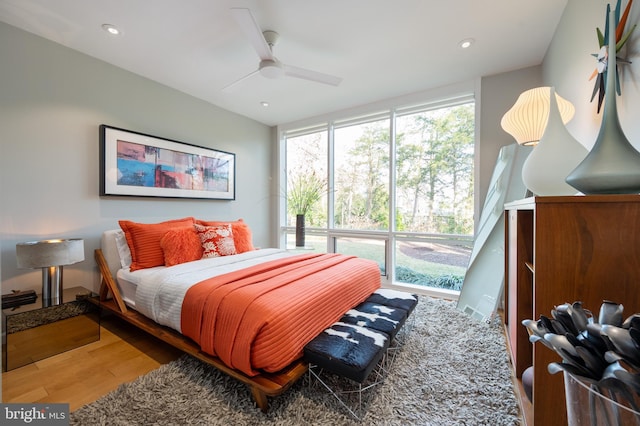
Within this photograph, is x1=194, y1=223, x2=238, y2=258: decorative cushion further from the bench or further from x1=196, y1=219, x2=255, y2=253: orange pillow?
the bench

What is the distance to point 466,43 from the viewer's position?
89.8 inches

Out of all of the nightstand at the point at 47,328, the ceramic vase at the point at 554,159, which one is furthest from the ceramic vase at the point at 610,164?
the nightstand at the point at 47,328

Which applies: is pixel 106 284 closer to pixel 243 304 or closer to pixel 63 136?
pixel 63 136

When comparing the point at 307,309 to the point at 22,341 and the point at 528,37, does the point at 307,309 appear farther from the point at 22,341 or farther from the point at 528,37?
the point at 528,37

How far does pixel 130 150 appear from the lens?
2.76 metres

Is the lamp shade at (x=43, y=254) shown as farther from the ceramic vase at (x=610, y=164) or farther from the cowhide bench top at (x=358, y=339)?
the ceramic vase at (x=610, y=164)

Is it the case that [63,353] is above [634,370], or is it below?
below

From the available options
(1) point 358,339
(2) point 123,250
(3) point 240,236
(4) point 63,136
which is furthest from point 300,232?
(4) point 63,136

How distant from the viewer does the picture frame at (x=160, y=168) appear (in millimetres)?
2619

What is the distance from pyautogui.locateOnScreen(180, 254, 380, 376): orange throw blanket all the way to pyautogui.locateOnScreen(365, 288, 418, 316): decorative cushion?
0.19 meters

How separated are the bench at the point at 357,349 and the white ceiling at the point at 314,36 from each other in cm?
226

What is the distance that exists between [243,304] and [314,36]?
2.22 m

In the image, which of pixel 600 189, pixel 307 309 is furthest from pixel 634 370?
pixel 307 309

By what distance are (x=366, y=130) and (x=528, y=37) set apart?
196cm
